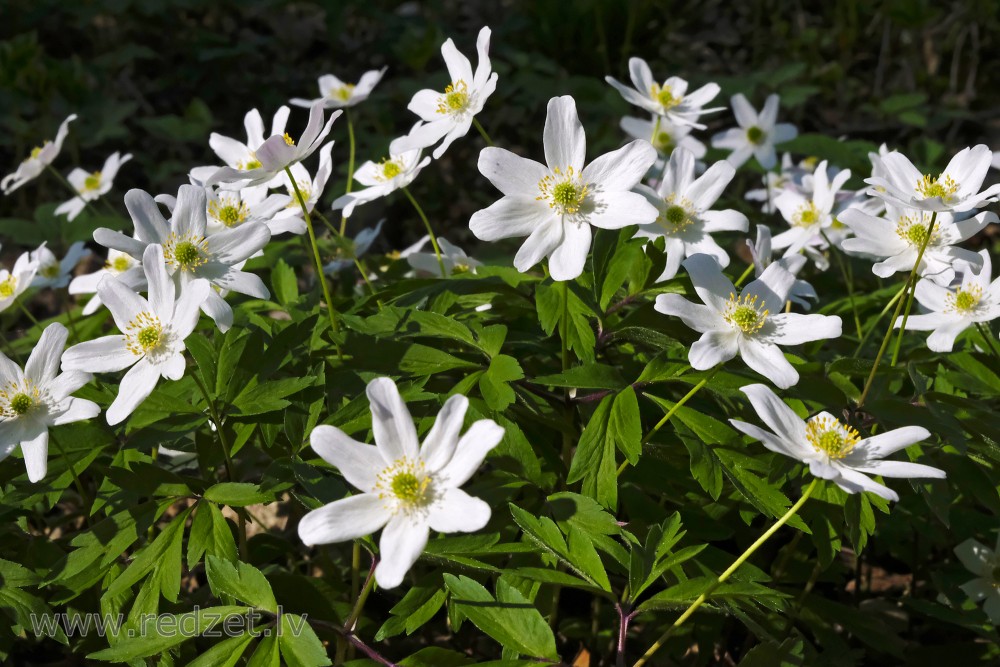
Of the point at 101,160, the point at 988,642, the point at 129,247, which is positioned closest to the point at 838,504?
the point at 988,642

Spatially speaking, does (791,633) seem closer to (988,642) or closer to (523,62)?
(988,642)

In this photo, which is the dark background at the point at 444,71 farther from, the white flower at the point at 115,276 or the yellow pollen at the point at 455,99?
the yellow pollen at the point at 455,99

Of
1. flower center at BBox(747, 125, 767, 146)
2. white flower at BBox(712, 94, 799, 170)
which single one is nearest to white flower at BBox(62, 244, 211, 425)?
white flower at BBox(712, 94, 799, 170)

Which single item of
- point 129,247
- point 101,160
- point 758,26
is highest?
point 129,247

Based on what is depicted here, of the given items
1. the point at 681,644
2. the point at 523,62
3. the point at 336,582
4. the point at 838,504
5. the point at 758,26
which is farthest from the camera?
the point at 758,26

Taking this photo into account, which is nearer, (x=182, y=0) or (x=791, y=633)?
(x=791, y=633)

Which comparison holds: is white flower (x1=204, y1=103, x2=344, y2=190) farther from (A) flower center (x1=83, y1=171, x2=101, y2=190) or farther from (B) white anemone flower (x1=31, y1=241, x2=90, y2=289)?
(A) flower center (x1=83, y1=171, x2=101, y2=190)

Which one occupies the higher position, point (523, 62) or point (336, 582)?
point (523, 62)
